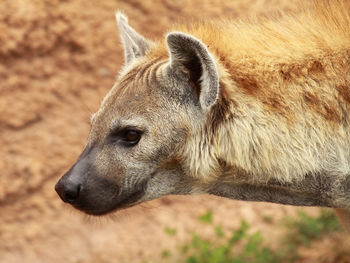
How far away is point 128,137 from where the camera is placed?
2.54 meters

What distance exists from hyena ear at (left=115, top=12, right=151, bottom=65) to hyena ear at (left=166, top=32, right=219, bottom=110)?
0.46 m

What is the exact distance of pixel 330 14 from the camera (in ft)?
8.85

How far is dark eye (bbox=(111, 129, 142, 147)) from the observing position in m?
2.53

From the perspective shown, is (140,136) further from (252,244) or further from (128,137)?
(252,244)

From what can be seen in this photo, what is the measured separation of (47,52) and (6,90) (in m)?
0.43

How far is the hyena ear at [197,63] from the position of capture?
7.83ft

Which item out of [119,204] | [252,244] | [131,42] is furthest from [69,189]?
[252,244]

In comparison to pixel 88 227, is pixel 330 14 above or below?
above

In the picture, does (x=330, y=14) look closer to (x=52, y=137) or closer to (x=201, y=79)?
(x=201, y=79)

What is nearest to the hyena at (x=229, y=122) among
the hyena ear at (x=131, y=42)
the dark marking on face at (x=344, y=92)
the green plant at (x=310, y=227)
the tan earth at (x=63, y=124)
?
the dark marking on face at (x=344, y=92)

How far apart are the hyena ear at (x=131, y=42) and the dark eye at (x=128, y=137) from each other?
0.53 metres

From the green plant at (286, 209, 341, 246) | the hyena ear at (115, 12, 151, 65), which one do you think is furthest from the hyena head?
the green plant at (286, 209, 341, 246)

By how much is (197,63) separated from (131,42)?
598 millimetres

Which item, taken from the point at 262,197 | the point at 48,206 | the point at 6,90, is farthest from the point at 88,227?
the point at 262,197
